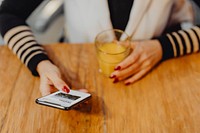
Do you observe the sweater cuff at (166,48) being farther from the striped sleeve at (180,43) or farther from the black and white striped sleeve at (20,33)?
the black and white striped sleeve at (20,33)

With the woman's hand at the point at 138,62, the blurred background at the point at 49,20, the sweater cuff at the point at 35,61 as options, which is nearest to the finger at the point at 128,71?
the woman's hand at the point at 138,62

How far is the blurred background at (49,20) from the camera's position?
1.56 m

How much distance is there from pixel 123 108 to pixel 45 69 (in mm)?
278

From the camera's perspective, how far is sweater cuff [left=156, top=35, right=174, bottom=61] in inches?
41.5

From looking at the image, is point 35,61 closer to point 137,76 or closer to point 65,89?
point 65,89

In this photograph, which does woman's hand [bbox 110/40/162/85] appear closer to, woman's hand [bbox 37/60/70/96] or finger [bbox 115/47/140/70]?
finger [bbox 115/47/140/70]

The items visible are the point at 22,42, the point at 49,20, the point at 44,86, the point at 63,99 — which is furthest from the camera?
the point at 49,20

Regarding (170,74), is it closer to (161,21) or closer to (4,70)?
(161,21)

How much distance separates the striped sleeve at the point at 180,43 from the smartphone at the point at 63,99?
36 cm

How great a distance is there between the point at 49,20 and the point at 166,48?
772 mm

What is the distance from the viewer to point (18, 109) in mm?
884

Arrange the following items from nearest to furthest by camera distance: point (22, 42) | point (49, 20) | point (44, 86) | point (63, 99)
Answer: point (63, 99)
point (44, 86)
point (22, 42)
point (49, 20)

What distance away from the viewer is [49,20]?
5.35 ft

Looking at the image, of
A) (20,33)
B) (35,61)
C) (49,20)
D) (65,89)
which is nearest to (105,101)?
(65,89)
